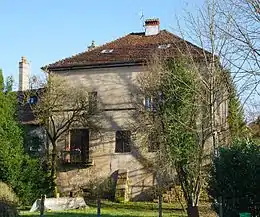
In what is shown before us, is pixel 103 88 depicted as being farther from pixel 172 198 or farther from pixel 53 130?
pixel 172 198

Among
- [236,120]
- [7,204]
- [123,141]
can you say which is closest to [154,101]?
[236,120]

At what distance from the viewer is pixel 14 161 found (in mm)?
26828

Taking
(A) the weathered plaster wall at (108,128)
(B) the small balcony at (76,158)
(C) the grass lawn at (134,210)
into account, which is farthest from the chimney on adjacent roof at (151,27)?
(C) the grass lawn at (134,210)

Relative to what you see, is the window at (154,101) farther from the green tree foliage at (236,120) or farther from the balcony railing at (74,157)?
the balcony railing at (74,157)

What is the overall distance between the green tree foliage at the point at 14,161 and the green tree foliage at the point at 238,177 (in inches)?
502

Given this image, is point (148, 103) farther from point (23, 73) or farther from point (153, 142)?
point (23, 73)

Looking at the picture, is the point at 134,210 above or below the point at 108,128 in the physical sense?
below

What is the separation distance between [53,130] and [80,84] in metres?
4.06

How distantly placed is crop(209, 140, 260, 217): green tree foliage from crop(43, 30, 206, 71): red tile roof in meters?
17.0

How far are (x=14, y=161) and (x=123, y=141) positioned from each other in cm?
970

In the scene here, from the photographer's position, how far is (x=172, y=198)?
3073 cm

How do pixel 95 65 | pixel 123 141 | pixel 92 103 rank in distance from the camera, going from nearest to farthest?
1. pixel 92 103
2. pixel 123 141
3. pixel 95 65

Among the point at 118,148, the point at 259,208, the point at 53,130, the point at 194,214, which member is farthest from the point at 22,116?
the point at 259,208

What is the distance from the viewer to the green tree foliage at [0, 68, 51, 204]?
26609mm
